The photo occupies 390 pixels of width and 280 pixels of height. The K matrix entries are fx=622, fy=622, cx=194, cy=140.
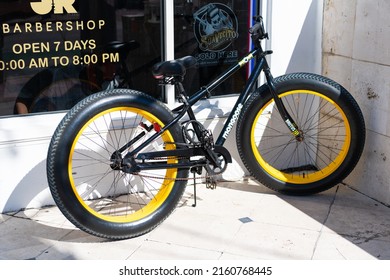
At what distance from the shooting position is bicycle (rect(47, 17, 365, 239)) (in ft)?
14.1

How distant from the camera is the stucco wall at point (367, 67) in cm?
495

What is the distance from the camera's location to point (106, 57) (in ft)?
16.6

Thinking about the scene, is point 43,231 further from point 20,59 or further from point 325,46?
point 325,46

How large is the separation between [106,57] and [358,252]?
248cm

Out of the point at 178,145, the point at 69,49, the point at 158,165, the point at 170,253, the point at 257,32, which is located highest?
the point at 257,32

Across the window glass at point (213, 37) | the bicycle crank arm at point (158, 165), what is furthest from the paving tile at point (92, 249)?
the window glass at point (213, 37)

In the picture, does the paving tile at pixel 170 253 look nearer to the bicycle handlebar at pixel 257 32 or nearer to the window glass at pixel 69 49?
the window glass at pixel 69 49

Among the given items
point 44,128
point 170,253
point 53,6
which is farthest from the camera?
point 44,128

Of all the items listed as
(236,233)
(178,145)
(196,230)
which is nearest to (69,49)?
(178,145)

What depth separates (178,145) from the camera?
4.61m

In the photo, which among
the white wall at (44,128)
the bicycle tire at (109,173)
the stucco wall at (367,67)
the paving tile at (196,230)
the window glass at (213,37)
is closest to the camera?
the bicycle tire at (109,173)

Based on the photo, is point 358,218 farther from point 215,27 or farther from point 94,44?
point 94,44

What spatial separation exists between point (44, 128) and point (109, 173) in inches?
25.9

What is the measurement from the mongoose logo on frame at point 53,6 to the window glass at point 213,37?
0.90 m
